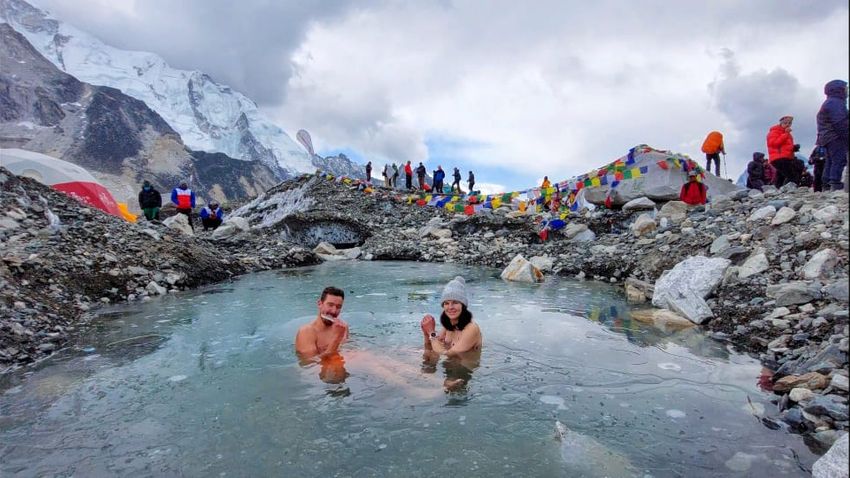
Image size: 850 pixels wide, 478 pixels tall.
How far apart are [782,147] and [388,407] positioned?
31.2 feet

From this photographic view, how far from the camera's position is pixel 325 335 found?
489cm

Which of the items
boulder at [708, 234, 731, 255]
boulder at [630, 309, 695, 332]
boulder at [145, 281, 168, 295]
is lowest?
boulder at [630, 309, 695, 332]

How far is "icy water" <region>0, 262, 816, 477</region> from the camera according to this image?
9.02 ft

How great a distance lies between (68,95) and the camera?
3295 inches

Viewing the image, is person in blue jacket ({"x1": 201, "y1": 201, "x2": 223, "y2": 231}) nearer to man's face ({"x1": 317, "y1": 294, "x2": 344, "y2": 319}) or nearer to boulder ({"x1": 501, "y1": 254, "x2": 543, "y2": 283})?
boulder ({"x1": 501, "y1": 254, "x2": 543, "y2": 283})

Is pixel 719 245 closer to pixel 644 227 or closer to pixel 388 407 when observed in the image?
pixel 644 227

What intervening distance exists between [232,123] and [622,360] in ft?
510

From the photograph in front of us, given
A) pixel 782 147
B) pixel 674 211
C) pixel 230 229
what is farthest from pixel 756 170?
pixel 230 229

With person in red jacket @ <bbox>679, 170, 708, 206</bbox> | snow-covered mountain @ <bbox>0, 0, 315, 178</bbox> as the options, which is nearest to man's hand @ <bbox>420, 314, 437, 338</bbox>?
person in red jacket @ <bbox>679, 170, 708, 206</bbox>

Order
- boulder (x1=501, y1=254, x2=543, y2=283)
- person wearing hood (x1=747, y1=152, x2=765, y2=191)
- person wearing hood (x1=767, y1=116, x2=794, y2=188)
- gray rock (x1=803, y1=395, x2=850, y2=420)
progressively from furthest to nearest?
person wearing hood (x1=747, y1=152, x2=765, y2=191) → boulder (x1=501, y1=254, x2=543, y2=283) → person wearing hood (x1=767, y1=116, x2=794, y2=188) → gray rock (x1=803, y1=395, x2=850, y2=420)

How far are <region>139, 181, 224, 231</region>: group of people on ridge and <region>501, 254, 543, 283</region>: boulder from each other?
9637 mm

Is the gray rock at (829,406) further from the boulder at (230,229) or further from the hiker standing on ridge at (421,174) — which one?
the hiker standing on ridge at (421,174)

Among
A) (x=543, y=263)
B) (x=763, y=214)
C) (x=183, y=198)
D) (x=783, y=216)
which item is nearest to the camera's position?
(x=783, y=216)

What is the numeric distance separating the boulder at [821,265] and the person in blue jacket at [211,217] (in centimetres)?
1605
